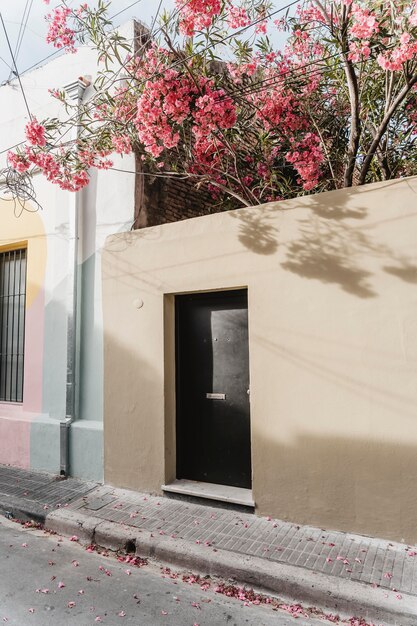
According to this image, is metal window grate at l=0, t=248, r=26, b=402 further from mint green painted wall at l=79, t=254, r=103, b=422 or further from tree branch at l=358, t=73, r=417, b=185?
tree branch at l=358, t=73, r=417, b=185

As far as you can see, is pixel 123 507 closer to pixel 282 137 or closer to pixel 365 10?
pixel 282 137

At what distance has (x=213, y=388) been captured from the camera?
17.3 ft

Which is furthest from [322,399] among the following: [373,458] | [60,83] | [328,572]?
[60,83]

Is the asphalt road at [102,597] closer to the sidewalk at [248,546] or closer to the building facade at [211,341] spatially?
the sidewalk at [248,546]

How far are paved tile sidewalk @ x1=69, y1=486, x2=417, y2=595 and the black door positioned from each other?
1.61 feet

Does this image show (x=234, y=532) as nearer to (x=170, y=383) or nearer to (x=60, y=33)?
(x=170, y=383)

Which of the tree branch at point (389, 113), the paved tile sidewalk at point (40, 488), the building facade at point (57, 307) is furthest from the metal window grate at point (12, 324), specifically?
the tree branch at point (389, 113)

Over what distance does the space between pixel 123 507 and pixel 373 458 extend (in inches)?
110

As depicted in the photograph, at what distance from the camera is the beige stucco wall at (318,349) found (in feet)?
13.0

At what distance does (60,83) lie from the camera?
267 inches

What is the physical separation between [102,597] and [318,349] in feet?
9.27

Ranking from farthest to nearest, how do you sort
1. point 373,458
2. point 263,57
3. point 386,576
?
1. point 263,57
2. point 373,458
3. point 386,576

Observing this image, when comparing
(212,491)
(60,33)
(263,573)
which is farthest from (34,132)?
(263,573)

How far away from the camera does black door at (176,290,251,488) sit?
5059 mm
